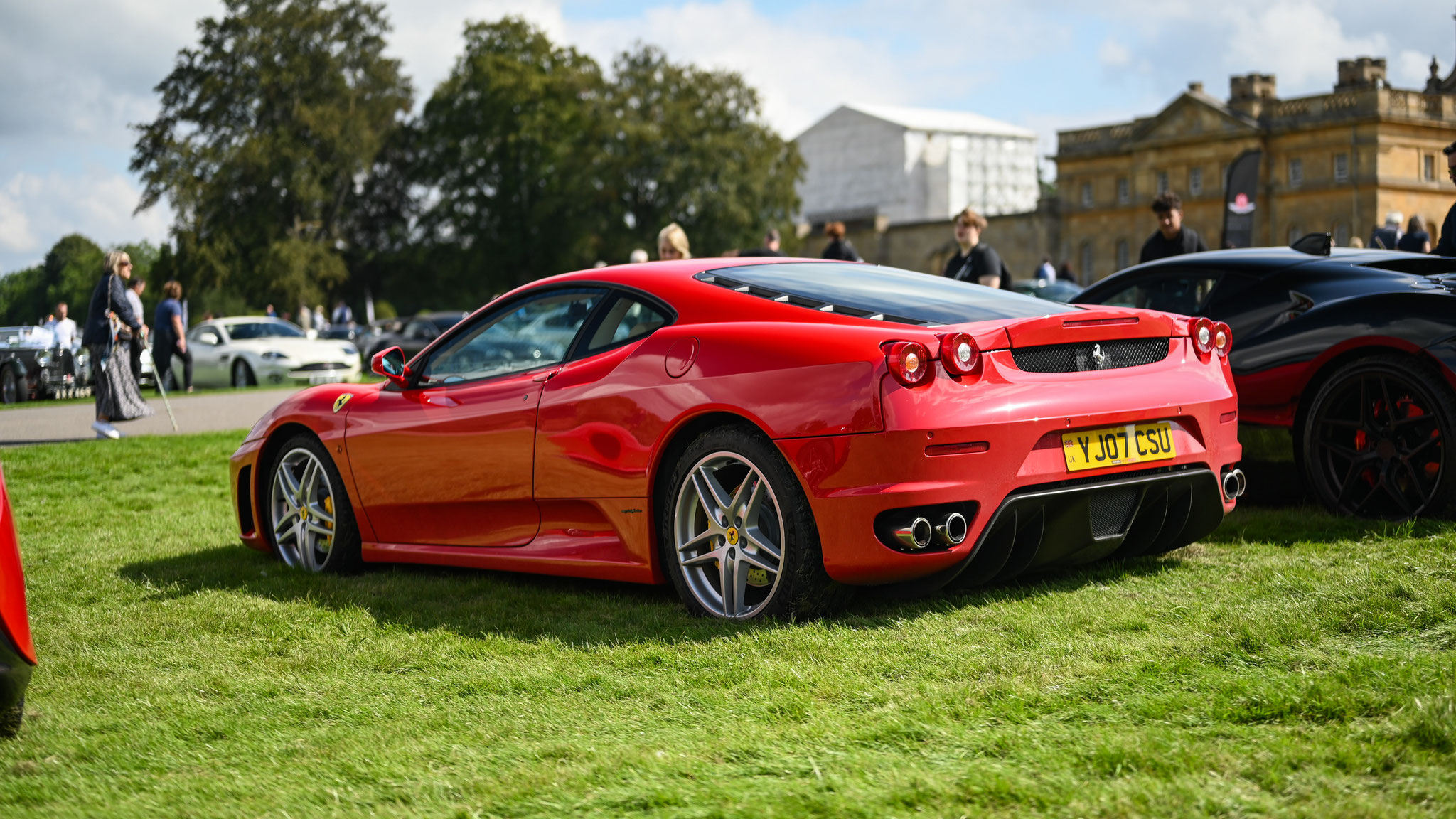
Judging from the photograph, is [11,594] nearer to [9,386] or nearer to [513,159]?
[9,386]

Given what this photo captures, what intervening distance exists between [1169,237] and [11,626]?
8.78 m

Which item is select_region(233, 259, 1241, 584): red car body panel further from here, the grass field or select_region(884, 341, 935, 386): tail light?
the grass field

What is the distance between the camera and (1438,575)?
199 inches

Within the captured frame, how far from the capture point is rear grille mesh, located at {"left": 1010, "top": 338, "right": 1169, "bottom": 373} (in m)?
4.92

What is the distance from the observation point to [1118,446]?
5039mm

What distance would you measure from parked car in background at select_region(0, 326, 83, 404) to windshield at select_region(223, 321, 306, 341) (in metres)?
3.25

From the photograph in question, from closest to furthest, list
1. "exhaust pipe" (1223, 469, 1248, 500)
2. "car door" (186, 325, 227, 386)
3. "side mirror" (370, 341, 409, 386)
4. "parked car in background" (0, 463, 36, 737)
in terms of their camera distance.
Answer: "parked car in background" (0, 463, 36, 737)
"exhaust pipe" (1223, 469, 1248, 500)
"side mirror" (370, 341, 409, 386)
"car door" (186, 325, 227, 386)

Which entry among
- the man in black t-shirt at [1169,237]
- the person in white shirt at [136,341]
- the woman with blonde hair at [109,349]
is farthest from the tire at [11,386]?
the man in black t-shirt at [1169,237]

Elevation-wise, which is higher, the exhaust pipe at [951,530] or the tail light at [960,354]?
the tail light at [960,354]

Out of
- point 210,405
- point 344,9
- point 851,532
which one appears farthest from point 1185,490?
point 344,9

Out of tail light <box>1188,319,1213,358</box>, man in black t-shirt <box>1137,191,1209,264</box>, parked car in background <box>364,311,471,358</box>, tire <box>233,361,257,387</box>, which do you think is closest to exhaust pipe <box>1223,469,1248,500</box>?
tail light <box>1188,319,1213,358</box>

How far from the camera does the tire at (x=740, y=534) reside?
4.90 meters

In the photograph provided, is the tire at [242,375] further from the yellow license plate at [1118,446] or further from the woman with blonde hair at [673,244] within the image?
the yellow license plate at [1118,446]

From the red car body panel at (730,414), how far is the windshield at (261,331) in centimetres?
2173
